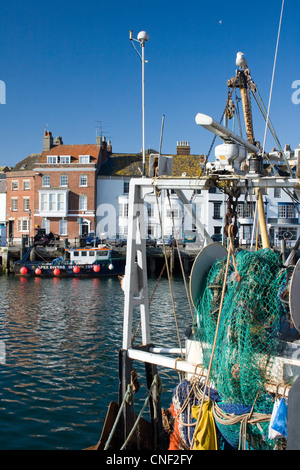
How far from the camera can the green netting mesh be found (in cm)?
619

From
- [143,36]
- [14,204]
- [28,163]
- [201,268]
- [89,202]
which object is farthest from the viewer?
[28,163]

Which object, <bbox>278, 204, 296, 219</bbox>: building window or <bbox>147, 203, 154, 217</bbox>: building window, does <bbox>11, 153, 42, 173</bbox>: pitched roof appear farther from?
<bbox>278, 204, 296, 219</bbox>: building window

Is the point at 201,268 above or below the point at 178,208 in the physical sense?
below

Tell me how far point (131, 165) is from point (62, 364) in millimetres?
52130

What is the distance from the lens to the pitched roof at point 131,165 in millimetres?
63094

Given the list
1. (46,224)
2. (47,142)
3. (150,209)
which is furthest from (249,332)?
(47,142)

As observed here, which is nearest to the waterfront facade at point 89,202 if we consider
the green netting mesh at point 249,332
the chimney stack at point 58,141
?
the chimney stack at point 58,141

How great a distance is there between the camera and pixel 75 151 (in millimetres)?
66500

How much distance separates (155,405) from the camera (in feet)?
24.7

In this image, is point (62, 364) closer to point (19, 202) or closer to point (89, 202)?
point (89, 202)

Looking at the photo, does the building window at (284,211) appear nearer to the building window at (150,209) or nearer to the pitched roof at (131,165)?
the pitched roof at (131,165)

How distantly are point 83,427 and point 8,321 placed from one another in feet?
43.9

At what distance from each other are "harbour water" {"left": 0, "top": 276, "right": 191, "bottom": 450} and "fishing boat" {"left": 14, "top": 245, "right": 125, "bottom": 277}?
12808 millimetres

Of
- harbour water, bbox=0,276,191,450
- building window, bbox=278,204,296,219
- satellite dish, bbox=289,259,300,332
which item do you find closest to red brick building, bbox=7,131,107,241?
building window, bbox=278,204,296,219
